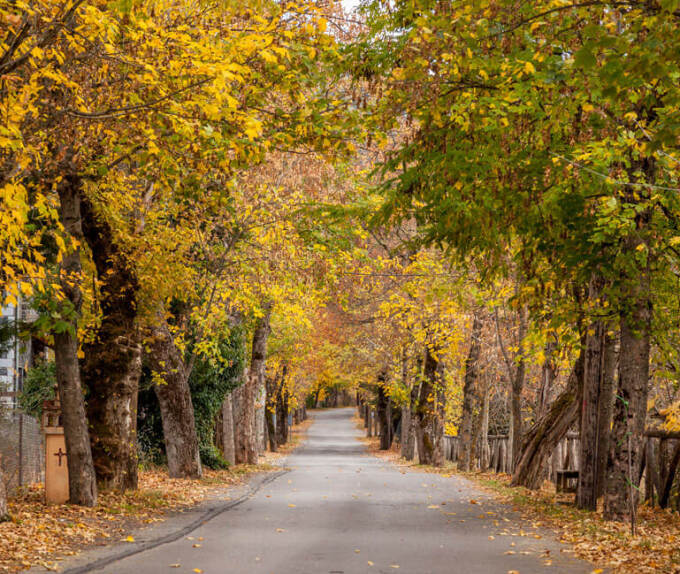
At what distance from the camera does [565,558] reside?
1068cm

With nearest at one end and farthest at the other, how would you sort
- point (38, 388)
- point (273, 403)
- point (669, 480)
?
point (669, 480)
point (38, 388)
point (273, 403)

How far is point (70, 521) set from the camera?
12.7m

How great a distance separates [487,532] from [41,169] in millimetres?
8427

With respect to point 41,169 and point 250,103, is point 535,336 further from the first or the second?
point 41,169

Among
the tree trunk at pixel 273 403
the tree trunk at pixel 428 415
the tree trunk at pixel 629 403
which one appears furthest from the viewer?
the tree trunk at pixel 273 403

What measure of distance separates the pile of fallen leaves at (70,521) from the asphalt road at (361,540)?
921 millimetres

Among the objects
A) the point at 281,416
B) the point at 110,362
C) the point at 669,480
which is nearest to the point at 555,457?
the point at 669,480

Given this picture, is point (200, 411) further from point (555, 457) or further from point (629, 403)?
point (629, 403)

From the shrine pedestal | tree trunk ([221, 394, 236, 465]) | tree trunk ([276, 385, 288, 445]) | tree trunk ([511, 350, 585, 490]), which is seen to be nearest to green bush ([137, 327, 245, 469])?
tree trunk ([221, 394, 236, 465])

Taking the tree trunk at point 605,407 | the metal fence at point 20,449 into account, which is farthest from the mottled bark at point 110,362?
the tree trunk at point 605,407

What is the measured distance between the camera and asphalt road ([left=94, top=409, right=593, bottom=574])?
993 cm

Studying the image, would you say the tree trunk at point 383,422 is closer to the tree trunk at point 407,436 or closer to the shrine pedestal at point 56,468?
the tree trunk at point 407,436

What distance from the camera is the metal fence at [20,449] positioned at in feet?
54.1

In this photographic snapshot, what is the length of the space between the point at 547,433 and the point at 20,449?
38.2 ft
